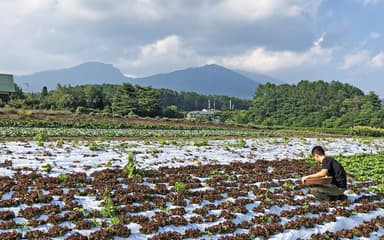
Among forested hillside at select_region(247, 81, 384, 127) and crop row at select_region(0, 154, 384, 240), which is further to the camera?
forested hillside at select_region(247, 81, 384, 127)

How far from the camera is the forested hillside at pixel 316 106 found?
191ft

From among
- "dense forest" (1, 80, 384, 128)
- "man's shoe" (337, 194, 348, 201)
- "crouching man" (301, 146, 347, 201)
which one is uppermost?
"dense forest" (1, 80, 384, 128)

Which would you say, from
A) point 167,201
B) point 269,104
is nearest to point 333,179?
point 167,201

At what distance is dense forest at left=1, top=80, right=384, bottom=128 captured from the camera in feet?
161

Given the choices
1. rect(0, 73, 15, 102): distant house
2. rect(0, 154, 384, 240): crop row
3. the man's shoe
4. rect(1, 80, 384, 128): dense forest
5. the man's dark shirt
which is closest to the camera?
rect(0, 154, 384, 240): crop row

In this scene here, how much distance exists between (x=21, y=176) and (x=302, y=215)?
6.45 meters

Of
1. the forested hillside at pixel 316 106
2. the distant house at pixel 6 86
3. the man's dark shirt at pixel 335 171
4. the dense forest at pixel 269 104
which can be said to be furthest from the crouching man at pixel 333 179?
the forested hillside at pixel 316 106

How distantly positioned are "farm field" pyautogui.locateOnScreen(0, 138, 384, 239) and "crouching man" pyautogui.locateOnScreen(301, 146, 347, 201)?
20 centimetres

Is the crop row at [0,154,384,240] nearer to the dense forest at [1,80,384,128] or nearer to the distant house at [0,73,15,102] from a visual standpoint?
the dense forest at [1,80,384,128]

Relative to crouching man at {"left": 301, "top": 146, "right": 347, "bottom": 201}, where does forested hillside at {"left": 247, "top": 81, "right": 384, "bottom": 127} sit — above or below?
above

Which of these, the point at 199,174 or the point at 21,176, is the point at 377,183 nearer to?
the point at 199,174

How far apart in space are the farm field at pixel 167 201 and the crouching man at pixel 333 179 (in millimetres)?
196

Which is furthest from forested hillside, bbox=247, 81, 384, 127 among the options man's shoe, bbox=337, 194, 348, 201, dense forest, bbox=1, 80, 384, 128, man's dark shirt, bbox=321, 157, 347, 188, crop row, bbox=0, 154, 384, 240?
man's dark shirt, bbox=321, 157, 347, 188

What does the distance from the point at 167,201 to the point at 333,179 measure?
3.73 m
